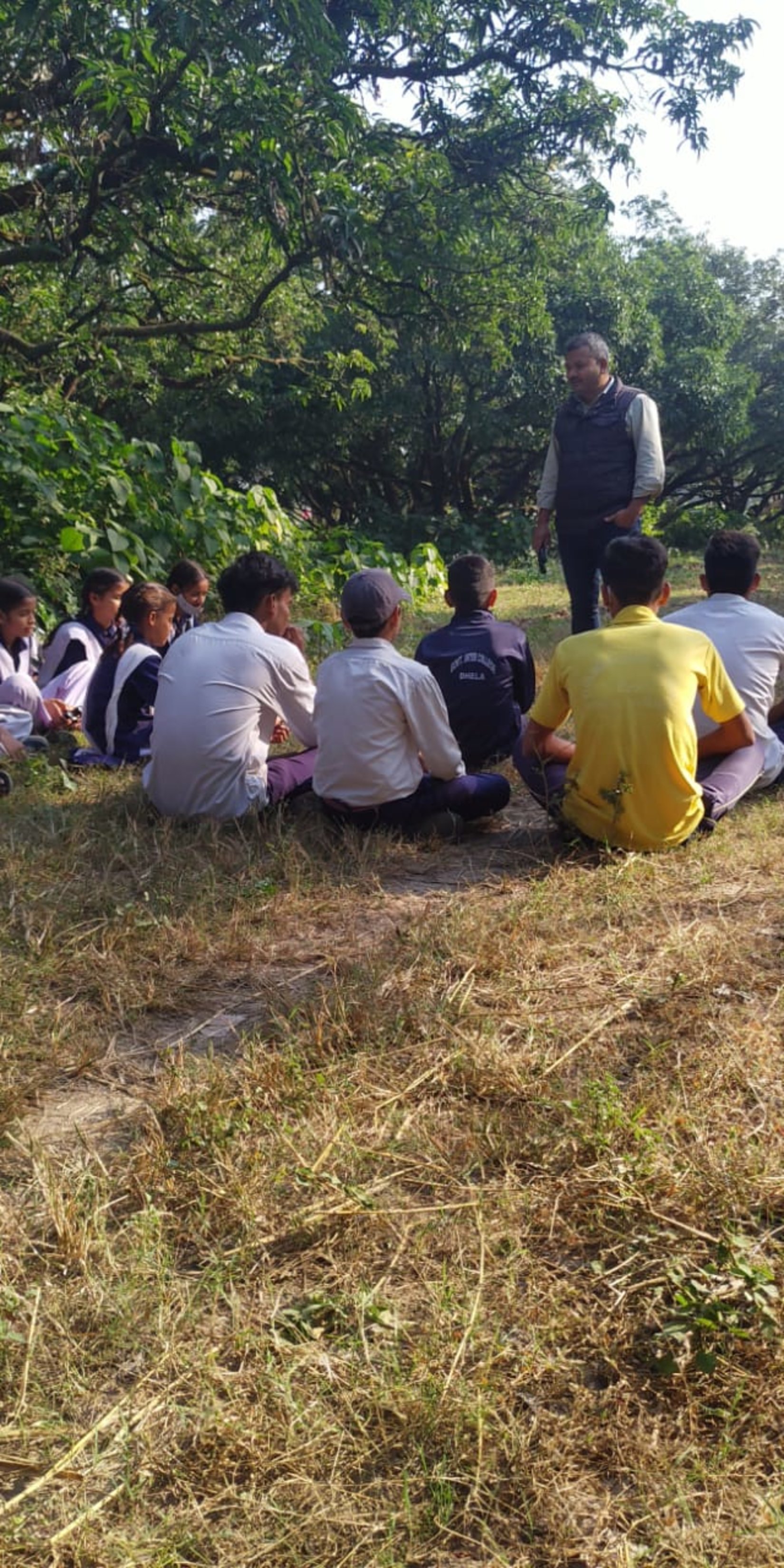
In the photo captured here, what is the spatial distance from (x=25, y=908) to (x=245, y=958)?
2.62 ft

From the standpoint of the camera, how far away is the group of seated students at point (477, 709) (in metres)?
4.09

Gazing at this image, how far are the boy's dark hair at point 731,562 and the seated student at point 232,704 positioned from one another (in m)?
1.72

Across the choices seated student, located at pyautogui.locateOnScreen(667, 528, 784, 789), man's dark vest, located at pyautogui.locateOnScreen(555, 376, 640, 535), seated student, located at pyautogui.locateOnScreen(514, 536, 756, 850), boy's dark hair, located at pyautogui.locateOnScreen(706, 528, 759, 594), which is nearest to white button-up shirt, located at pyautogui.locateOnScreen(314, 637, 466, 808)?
seated student, located at pyautogui.locateOnScreen(514, 536, 756, 850)

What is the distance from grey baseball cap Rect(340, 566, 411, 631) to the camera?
14.8 ft

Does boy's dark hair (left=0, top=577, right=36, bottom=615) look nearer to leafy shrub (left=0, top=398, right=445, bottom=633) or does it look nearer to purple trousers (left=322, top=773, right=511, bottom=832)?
leafy shrub (left=0, top=398, right=445, bottom=633)

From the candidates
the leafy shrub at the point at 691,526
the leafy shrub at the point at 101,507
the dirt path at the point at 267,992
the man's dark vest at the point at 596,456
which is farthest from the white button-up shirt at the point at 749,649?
the leafy shrub at the point at 691,526

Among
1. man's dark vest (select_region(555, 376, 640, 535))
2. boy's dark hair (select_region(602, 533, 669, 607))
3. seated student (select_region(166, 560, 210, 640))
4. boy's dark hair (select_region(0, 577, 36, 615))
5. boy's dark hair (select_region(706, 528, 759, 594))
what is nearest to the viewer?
boy's dark hair (select_region(602, 533, 669, 607))

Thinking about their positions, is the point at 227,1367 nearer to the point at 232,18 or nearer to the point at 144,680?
the point at 144,680

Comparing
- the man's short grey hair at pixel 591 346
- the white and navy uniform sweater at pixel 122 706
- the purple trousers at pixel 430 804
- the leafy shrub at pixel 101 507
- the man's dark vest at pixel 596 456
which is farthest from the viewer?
the leafy shrub at pixel 101 507

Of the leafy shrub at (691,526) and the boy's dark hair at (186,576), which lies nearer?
the boy's dark hair at (186,576)

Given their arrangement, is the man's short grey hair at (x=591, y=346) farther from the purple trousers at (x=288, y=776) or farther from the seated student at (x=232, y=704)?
the purple trousers at (x=288, y=776)

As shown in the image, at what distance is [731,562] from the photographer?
190 inches

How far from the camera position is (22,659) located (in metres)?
6.82

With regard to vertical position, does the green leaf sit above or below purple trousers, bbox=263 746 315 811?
above
